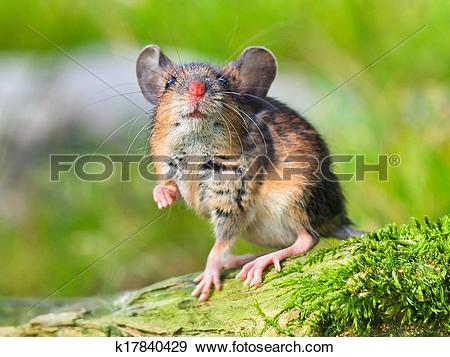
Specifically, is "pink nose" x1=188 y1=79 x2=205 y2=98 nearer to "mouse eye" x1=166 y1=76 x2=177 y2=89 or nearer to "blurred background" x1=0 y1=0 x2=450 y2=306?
"mouse eye" x1=166 y1=76 x2=177 y2=89

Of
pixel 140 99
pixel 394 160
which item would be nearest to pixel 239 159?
pixel 140 99

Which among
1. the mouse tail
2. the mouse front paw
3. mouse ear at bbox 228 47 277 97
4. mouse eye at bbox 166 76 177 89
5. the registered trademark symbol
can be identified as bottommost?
Result: the mouse tail

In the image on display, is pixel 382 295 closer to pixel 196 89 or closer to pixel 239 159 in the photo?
pixel 239 159

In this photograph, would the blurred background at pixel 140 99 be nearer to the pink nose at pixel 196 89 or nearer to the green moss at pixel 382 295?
the pink nose at pixel 196 89

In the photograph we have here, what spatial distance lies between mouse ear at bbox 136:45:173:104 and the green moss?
4.36ft

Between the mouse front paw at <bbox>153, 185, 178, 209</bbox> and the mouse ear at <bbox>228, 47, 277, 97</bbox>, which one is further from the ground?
the mouse ear at <bbox>228, 47, 277, 97</bbox>

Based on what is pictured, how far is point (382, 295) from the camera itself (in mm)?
3666

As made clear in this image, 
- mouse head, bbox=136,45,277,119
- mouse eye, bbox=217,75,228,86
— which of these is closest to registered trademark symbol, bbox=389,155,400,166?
mouse head, bbox=136,45,277,119

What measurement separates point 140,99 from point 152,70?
128cm

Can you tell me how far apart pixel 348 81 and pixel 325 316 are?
314 centimetres

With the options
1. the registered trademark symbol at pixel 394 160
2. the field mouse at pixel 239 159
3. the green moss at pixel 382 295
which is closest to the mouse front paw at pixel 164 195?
the field mouse at pixel 239 159

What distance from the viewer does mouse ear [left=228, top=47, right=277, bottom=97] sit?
14.4ft
